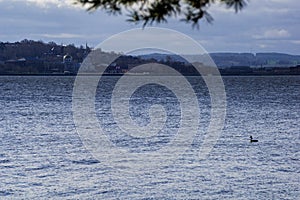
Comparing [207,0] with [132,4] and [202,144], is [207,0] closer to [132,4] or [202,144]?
[132,4]

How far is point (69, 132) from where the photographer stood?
56.1 meters

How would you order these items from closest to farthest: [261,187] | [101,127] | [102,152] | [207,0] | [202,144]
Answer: [207,0] → [261,187] → [102,152] → [202,144] → [101,127]

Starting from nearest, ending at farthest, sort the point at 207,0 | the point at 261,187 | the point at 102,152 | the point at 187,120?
the point at 207,0
the point at 261,187
the point at 102,152
the point at 187,120

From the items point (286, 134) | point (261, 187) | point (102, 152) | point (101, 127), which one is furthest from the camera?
point (101, 127)

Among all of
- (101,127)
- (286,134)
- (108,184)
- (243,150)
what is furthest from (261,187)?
(101,127)

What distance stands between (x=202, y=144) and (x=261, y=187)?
15073 mm

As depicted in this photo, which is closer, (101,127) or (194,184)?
(194,184)

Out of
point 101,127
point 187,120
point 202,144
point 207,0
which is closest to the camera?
point 207,0

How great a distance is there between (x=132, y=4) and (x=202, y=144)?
129 ft

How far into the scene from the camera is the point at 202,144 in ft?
155

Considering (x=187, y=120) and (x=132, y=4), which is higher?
(x=132, y=4)

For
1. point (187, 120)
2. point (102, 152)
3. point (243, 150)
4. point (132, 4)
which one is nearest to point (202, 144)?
point (243, 150)

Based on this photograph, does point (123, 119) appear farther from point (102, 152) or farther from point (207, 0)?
point (207, 0)

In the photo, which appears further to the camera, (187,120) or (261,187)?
(187,120)
